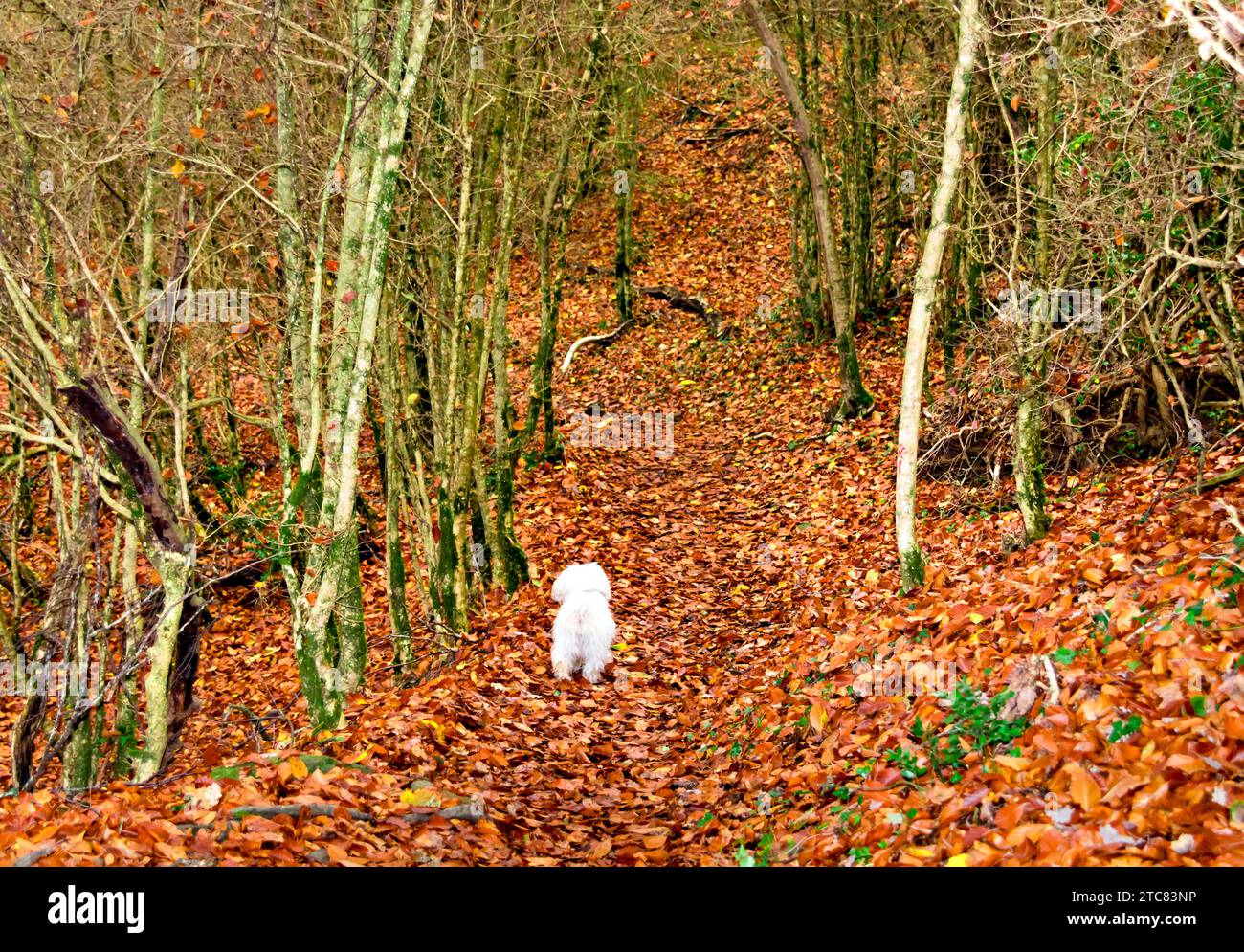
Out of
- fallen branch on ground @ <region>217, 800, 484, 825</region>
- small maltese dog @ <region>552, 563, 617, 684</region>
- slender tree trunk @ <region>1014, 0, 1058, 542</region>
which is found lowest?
fallen branch on ground @ <region>217, 800, 484, 825</region>

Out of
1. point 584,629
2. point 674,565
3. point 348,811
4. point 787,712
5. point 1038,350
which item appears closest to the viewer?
point 348,811

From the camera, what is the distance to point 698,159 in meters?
27.0

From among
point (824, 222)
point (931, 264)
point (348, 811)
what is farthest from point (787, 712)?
point (824, 222)

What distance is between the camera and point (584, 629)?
8.31 meters

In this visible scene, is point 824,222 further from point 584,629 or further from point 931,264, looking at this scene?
point 584,629

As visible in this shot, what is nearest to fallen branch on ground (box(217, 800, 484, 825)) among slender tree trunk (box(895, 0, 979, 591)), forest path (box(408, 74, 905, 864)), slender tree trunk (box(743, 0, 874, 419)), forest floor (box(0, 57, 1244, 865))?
forest floor (box(0, 57, 1244, 865))

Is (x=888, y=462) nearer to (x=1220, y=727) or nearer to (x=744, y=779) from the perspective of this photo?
(x=744, y=779)

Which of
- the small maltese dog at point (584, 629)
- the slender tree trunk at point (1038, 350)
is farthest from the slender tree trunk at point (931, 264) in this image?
Answer: the small maltese dog at point (584, 629)

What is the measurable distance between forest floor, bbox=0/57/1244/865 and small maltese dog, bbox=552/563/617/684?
203 millimetres

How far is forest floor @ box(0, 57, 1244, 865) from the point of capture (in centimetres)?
448

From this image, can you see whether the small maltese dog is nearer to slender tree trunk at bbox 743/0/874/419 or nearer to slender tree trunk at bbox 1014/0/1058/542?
slender tree trunk at bbox 1014/0/1058/542

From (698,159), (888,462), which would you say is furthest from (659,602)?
(698,159)

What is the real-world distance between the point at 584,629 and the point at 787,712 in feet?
6.86

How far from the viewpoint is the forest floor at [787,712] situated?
4.48 metres
